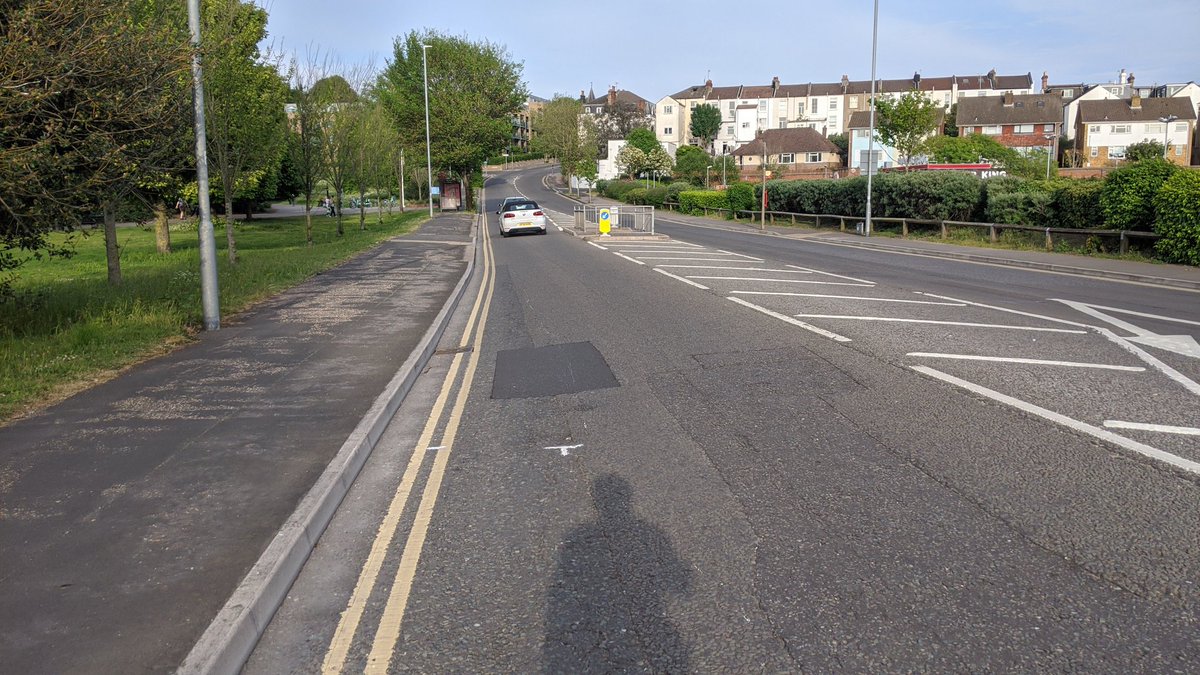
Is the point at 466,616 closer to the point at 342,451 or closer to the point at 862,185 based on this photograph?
the point at 342,451

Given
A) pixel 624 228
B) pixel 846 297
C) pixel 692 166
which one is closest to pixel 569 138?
pixel 692 166

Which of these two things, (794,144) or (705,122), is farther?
(705,122)

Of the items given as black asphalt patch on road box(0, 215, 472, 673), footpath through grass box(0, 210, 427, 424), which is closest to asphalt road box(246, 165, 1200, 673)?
black asphalt patch on road box(0, 215, 472, 673)

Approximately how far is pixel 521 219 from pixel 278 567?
110 feet

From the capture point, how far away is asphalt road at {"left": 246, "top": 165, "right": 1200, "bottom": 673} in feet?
12.4

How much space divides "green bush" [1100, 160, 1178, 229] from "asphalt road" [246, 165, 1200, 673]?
41.1ft

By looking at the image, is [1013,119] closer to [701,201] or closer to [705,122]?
[705,122]

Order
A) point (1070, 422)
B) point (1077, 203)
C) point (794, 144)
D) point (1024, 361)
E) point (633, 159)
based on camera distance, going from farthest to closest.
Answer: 1. point (794, 144)
2. point (633, 159)
3. point (1077, 203)
4. point (1024, 361)
5. point (1070, 422)

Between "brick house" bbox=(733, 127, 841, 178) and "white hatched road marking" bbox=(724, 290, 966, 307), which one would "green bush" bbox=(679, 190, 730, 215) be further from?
"white hatched road marking" bbox=(724, 290, 966, 307)

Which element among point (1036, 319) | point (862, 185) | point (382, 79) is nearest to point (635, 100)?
point (382, 79)

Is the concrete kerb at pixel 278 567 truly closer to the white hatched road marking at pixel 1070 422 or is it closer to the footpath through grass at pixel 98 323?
the footpath through grass at pixel 98 323

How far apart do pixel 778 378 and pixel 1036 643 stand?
16.4 ft

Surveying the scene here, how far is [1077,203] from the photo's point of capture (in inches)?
947

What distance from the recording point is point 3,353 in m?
9.21
